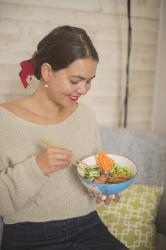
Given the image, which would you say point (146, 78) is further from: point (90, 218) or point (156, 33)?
point (90, 218)

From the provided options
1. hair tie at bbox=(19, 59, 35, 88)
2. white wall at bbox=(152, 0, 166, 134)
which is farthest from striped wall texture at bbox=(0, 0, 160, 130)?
hair tie at bbox=(19, 59, 35, 88)

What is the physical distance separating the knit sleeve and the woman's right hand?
3 centimetres

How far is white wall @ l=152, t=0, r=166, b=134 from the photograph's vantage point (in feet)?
5.89

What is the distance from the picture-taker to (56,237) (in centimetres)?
119

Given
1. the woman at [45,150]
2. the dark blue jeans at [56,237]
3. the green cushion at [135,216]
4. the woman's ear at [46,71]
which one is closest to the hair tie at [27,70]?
the woman at [45,150]

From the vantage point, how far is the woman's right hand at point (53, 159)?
99 cm

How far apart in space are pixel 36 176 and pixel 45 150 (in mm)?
96

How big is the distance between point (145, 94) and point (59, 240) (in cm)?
114

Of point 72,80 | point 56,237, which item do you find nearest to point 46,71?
point 72,80

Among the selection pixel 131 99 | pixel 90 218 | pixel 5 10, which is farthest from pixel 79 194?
pixel 5 10

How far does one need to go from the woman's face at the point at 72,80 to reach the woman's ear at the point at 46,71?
0.04ft

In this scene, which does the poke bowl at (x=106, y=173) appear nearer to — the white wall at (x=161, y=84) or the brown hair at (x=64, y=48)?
the brown hair at (x=64, y=48)

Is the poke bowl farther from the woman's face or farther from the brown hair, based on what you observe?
the brown hair

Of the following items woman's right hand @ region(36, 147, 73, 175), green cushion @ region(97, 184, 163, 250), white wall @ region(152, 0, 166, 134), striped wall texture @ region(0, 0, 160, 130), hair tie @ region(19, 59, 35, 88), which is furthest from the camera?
white wall @ region(152, 0, 166, 134)
